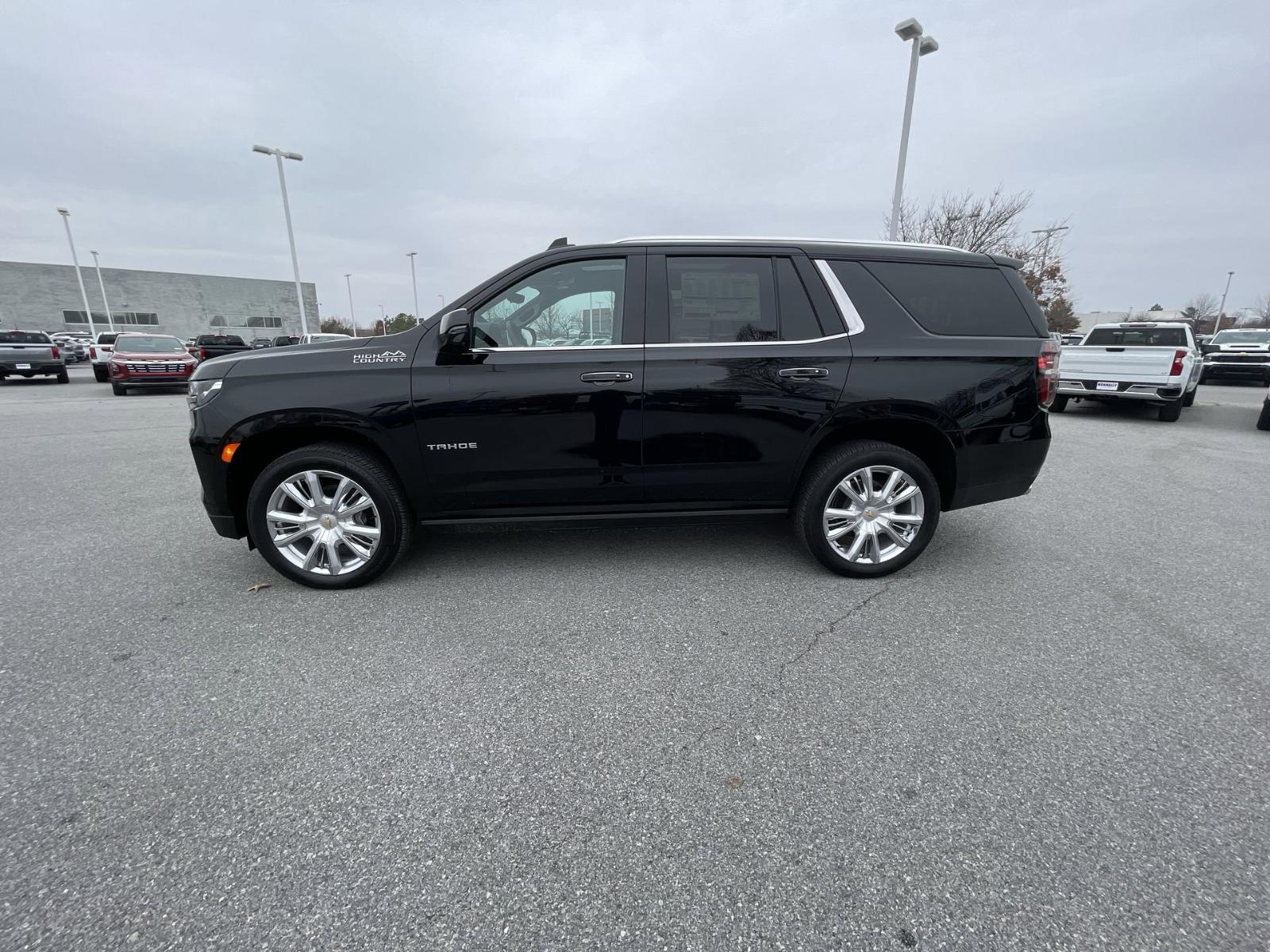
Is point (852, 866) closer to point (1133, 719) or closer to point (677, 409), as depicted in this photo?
point (1133, 719)

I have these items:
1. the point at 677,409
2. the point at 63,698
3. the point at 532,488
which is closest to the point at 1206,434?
the point at 677,409

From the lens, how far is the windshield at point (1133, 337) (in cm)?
1043

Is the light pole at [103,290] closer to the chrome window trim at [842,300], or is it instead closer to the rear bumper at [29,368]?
the rear bumper at [29,368]

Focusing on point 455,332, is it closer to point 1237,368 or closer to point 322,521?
point 322,521

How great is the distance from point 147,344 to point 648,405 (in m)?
18.0

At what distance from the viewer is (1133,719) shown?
89.9 inches

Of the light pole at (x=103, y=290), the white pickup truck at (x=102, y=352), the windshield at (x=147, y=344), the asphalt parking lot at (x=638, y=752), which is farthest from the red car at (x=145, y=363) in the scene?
the light pole at (x=103, y=290)

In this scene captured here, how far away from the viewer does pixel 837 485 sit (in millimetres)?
3471

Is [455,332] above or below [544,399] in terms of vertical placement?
above

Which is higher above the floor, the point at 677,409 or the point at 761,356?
the point at 761,356

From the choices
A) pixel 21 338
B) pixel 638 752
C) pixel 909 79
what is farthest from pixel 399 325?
pixel 638 752

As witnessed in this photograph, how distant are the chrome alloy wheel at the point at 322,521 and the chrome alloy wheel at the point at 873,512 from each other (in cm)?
275

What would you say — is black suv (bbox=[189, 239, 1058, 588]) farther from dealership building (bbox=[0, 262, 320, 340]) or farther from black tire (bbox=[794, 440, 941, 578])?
dealership building (bbox=[0, 262, 320, 340])

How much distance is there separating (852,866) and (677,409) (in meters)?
2.29
